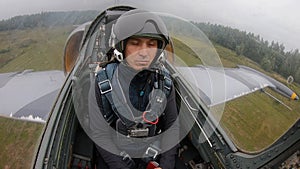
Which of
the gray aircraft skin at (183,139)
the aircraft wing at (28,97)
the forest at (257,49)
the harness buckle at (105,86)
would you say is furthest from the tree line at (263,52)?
the harness buckle at (105,86)

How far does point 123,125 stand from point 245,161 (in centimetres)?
90

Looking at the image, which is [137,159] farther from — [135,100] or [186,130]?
[186,130]

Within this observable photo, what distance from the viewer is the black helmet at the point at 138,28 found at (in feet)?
5.78

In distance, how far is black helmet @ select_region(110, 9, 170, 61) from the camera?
1.76 meters

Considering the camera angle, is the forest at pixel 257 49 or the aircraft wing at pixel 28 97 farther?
the forest at pixel 257 49

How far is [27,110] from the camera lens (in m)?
5.39

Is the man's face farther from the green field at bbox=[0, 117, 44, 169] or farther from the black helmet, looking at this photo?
the green field at bbox=[0, 117, 44, 169]

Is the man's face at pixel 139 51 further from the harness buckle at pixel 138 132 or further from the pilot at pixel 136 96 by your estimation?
the harness buckle at pixel 138 132

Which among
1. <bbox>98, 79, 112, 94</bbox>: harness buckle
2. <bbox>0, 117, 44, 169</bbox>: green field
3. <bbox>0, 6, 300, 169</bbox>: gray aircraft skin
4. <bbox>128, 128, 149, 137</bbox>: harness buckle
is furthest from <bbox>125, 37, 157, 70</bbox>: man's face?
<bbox>0, 117, 44, 169</bbox>: green field

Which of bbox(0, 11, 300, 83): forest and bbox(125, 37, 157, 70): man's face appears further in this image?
bbox(0, 11, 300, 83): forest

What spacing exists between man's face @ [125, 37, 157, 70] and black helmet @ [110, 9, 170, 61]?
0.04 meters

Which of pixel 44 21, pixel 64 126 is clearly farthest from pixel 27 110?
pixel 44 21

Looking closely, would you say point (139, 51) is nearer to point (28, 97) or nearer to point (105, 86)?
point (105, 86)

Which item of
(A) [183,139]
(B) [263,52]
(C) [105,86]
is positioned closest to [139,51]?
(C) [105,86]
